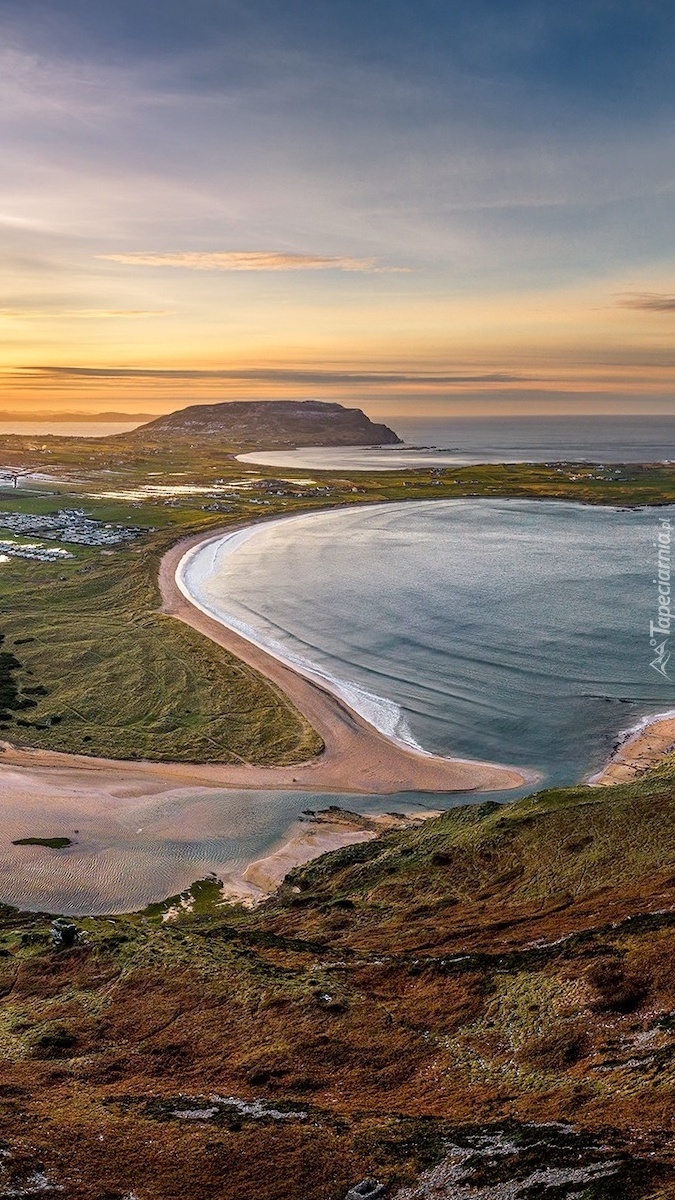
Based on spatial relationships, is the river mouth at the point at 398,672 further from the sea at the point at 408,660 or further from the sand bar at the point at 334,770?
the sand bar at the point at 334,770

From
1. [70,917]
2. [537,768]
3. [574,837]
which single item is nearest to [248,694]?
[537,768]

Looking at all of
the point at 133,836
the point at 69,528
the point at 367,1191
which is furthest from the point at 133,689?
the point at 69,528

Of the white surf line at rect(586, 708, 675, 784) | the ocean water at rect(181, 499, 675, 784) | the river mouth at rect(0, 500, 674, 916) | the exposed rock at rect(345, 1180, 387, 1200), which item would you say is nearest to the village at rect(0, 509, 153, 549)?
the river mouth at rect(0, 500, 674, 916)

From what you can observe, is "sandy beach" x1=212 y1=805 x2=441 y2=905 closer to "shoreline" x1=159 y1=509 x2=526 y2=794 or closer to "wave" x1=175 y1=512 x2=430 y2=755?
"shoreline" x1=159 y1=509 x2=526 y2=794

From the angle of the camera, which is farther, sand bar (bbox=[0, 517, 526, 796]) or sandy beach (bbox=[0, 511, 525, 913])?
sand bar (bbox=[0, 517, 526, 796])

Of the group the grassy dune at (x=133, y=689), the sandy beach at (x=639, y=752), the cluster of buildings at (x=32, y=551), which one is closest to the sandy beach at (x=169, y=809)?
the grassy dune at (x=133, y=689)

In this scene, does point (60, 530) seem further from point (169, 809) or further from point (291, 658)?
point (169, 809)
